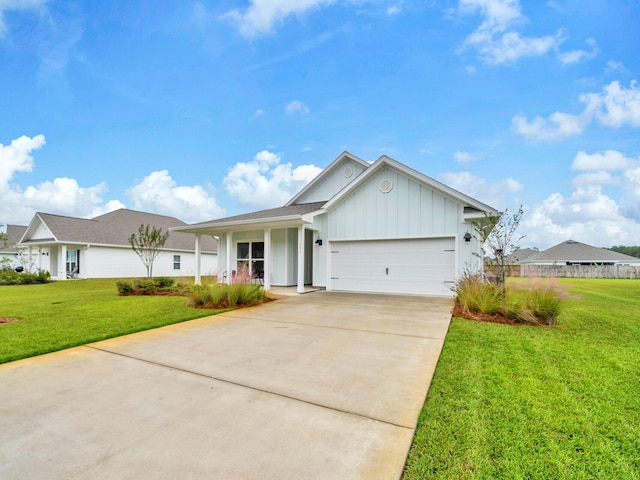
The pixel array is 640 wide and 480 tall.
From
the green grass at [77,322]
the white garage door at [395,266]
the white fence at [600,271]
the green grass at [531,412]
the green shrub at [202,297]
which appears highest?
the white garage door at [395,266]

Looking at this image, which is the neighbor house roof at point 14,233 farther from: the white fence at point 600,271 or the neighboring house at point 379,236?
the white fence at point 600,271

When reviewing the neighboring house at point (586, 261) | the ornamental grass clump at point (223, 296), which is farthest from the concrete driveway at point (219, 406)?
the neighboring house at point (586, 261)

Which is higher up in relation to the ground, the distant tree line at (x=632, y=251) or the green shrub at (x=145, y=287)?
the distant tree line at (x=632, y=251)

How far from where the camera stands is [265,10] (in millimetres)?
11547

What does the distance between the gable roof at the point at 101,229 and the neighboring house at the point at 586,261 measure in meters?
33.4

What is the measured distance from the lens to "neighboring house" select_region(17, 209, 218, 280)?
20.2 meters

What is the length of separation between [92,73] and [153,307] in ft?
40.1

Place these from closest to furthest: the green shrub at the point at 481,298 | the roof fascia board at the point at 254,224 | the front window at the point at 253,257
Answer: the green shrub at the point at 481,298
the roof fascia board at the point at 254,224
the front window at the point at 253,257

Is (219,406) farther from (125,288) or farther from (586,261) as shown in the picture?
(586,261)

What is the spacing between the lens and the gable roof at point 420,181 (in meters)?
9.73

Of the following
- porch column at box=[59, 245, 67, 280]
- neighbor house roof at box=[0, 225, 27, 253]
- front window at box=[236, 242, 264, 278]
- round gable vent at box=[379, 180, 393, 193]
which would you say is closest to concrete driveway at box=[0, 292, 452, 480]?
round gable vent at box=[379, 180, 393, 193]

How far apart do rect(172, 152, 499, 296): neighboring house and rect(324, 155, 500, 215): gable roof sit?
31 mm

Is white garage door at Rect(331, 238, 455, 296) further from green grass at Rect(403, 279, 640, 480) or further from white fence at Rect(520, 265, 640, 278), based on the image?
white fence at Rect(520, 265, 640, 278)

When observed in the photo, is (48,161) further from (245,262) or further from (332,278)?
(332,278)
